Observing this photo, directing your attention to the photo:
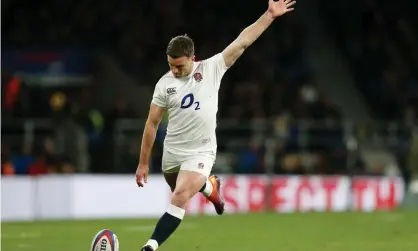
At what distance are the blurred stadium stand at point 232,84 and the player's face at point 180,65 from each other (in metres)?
11.6

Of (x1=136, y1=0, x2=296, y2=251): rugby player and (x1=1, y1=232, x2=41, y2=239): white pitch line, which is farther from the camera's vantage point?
(x1=1, y1=232, x2=41, y2=239): white pitch line

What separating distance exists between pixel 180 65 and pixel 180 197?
1.20 metres

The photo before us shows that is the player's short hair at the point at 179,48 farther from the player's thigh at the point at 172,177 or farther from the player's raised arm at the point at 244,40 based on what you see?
the player's thigh at the point at 172,177

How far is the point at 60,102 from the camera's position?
2303 centimetres

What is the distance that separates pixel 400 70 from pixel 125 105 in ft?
25.2

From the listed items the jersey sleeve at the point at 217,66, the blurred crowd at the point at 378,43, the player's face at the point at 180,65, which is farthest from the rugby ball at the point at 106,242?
the blurred crowd at the point at 378,43

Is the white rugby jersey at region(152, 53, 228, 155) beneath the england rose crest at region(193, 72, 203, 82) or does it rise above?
beneath

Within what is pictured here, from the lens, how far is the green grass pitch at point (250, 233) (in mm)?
12023

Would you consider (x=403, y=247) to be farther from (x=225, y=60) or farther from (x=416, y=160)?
(x=416, y=160)

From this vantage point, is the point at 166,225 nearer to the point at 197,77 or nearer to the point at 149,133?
the point at 149,133

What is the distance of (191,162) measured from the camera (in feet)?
32.7

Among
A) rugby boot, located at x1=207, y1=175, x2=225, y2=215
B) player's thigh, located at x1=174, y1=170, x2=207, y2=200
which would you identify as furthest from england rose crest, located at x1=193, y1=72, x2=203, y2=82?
rugby boot, located at x1=207, y1=175, x2=225, y2=215

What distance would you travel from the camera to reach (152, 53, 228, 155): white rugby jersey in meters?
9.88

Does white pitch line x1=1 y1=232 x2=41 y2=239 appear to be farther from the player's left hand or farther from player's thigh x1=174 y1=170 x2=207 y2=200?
the player's left hand
